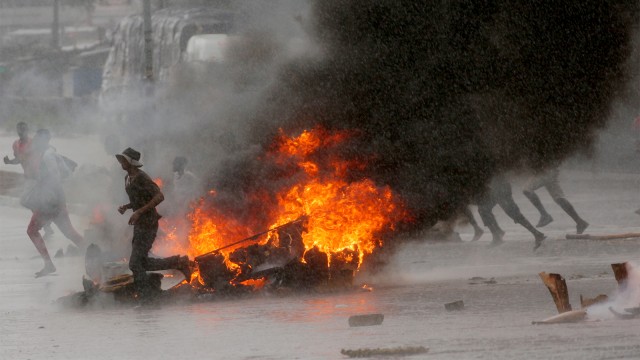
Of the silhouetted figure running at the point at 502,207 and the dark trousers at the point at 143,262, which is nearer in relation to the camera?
the dark trousers at the point at 143,262

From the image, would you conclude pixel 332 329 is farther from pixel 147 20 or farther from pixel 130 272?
pixel 147 20

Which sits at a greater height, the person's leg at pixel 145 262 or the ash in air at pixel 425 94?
the ash in air at pixel 425 94

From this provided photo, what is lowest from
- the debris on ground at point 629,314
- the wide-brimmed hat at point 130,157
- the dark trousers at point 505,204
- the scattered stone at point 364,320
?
the debris on ground at point 629,314

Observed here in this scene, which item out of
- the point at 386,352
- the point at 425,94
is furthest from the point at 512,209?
the point at 386,352

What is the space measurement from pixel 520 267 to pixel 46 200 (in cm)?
615

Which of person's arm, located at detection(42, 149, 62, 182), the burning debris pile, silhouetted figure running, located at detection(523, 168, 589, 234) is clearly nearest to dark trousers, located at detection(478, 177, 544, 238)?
silhouetted figure running, located at detection(523, 168, 589, 234)

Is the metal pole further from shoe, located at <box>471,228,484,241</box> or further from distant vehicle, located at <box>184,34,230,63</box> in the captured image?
shoe, located at <box>471,228,484,241</box>

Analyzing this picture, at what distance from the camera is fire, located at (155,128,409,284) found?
14016 millimetres

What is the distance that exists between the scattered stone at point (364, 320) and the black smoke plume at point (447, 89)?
354 centimetres

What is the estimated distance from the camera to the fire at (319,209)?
1402 cm

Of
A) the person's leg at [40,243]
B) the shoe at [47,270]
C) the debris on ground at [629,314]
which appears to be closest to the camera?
the debris on ground at [629,314]

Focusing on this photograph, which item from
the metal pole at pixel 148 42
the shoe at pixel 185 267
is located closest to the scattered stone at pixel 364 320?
the shoe at pixel 185 267

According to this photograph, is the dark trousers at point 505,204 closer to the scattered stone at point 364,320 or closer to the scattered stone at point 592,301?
the scattered stone at point 592,301

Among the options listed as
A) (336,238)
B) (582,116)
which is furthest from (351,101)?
(582,116)
